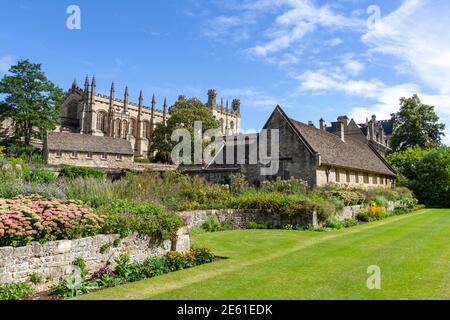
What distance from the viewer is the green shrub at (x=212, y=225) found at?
16.5 m

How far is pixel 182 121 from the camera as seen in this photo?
175 ft

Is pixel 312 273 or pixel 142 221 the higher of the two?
pixel 142 221

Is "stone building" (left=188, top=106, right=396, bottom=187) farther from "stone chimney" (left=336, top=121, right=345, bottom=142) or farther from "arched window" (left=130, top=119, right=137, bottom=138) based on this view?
"arched window" (left=130, top=119, right=137, bottom=138)

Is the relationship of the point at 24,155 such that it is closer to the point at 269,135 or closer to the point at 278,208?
the point at 269,135

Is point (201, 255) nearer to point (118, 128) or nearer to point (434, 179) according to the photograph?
point (434, 179)

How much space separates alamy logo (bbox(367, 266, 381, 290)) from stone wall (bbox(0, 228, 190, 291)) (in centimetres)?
528

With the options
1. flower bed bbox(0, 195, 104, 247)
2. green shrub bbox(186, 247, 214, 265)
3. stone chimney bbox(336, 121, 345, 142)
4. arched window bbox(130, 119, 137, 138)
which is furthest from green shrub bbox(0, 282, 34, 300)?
arched window bbox(130, 119, 137, 138)

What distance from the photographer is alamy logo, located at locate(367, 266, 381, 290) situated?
7039 mm

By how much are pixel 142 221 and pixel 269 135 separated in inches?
743

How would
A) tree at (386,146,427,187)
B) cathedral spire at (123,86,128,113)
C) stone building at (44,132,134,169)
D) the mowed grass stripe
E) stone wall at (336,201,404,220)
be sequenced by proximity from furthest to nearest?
cathedral spire at (123,86,128,113)
stone building at (44,132,134,169)
tree at (386,146,427,187)
stone wall at (336,201,404,220)
the mowed grass stripe

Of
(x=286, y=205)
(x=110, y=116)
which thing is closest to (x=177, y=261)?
(x=286, y=205)

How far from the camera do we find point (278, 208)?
57.6ft

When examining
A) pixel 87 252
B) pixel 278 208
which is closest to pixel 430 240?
pixel 278 208
